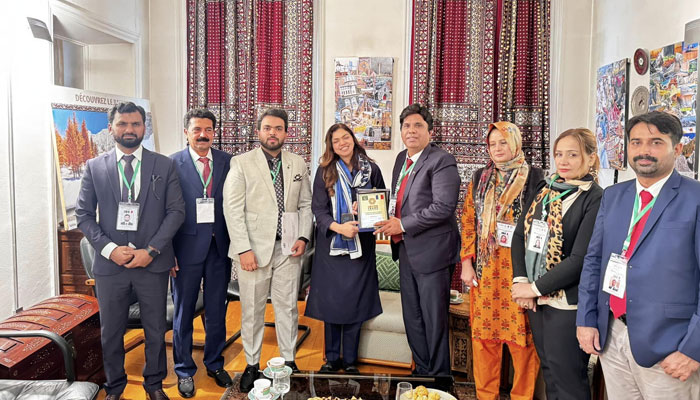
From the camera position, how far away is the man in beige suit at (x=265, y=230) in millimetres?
2979

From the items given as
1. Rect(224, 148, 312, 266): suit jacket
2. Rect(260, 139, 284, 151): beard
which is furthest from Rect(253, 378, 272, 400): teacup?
Rect(260, 139, 284, 151): beard

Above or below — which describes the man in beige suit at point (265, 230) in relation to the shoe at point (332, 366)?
above

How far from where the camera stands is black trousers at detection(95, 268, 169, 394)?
275cm

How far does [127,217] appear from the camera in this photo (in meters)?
2.73

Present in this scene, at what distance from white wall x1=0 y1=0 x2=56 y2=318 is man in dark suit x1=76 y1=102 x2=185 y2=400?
966mm

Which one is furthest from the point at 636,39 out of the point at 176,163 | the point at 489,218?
the point at 176,163

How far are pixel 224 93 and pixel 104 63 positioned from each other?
1146 mm

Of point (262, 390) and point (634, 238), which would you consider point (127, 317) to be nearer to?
point (262, 390)

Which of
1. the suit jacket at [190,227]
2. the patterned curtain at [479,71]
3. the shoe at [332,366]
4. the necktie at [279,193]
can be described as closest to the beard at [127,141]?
the suit jacket at [190,227]

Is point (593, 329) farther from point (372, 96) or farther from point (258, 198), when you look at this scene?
point (372, 96)

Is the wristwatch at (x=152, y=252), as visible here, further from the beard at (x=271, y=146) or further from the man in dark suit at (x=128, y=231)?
the beard at (x=271, y=146)

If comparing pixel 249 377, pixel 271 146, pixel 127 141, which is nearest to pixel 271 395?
pixel 249 377

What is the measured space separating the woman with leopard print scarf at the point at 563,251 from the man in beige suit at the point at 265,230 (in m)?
1.41

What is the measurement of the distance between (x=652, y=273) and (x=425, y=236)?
1.32 m
